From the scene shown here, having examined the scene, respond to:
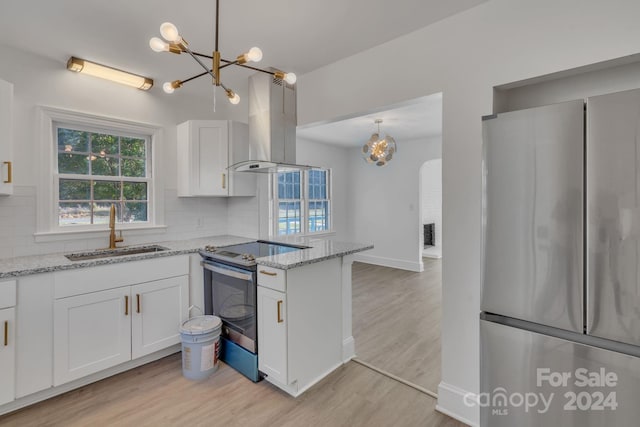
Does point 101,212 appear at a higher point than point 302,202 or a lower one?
lower

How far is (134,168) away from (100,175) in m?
0.32

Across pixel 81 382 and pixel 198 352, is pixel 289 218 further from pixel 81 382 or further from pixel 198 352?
pixel 81 382

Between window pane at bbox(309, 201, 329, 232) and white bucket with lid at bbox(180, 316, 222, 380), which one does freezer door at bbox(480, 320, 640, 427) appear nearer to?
white bucket with lid at bbox(180, 316, 222, 380)

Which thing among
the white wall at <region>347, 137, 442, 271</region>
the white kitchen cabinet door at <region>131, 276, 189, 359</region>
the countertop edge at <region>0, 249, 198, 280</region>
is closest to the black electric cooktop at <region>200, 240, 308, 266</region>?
the countertop edge at <region>0, 249, 198, 280</region>

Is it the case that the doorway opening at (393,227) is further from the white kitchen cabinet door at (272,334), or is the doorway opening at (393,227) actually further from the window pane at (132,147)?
the window pane at (132,147)

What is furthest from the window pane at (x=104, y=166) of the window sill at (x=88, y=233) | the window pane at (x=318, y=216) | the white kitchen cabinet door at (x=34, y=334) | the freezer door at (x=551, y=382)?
the window pane at (x=318, y=216)

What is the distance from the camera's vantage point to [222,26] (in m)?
2.07

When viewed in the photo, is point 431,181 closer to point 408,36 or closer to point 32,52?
point 408,36

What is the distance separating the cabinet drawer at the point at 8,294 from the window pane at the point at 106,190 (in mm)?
1149

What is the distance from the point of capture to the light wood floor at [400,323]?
253 centimetres

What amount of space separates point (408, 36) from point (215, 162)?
220 centimetres

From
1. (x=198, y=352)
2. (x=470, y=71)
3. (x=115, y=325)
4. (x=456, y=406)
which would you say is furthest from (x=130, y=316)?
(x=470, y=71)

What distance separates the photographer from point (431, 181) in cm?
803

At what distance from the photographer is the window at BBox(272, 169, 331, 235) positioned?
5.32m
